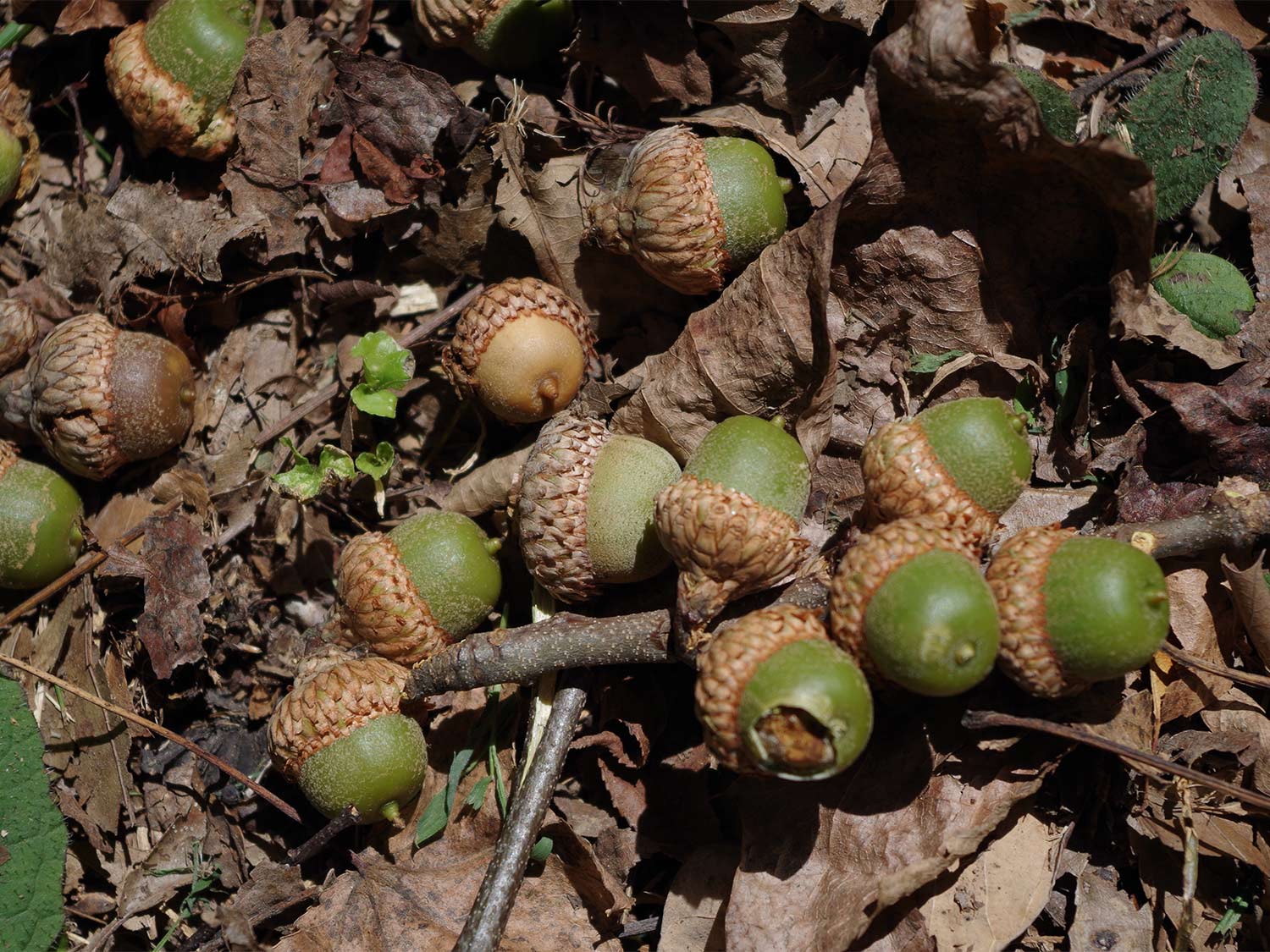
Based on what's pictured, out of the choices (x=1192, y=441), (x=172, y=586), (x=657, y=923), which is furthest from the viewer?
(x=172, y=586)

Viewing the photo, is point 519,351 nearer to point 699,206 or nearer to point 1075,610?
point 699,206

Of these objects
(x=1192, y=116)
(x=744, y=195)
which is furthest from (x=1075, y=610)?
(x=1192, y=116)

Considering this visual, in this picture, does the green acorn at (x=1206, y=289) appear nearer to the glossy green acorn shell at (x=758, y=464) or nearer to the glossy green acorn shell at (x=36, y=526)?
the glossy green acorn shell at (x=758, y=464)

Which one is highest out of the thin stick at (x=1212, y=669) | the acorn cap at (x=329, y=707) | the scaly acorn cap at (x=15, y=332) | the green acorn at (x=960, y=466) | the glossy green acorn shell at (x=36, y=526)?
the scaly acorn cap at (x=15, y=332)

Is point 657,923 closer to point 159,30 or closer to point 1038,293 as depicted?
point 1038,293

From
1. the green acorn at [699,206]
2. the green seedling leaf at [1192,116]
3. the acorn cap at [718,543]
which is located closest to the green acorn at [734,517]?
the acorn cap at [718,543]

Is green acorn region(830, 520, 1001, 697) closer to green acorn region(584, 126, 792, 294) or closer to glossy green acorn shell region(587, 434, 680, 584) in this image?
glossy green acorn shell region(587, 434, 680, 584)

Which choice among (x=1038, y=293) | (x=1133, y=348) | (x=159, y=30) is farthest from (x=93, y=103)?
(x=1133, y=348)
